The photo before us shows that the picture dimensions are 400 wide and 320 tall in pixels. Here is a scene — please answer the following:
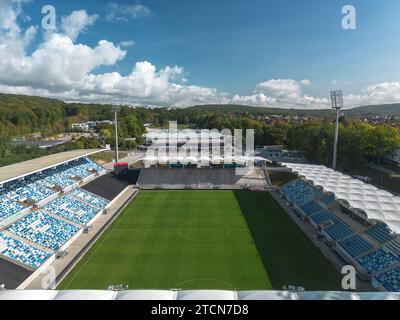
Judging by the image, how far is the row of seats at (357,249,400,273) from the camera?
62.0 feet

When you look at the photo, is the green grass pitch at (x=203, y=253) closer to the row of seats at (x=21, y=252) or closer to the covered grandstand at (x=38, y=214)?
the row of seats at (x=21, y=252)

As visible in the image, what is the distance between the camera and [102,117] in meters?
136

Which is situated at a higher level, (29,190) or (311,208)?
(29,190)

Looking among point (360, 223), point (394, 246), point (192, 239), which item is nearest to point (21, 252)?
point (192, 239)

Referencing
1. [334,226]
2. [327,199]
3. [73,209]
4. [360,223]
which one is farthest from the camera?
[327,199]

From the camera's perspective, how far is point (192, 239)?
84.6 ft

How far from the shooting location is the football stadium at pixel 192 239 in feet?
60.4

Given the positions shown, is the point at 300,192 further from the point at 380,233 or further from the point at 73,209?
the point at 73,209

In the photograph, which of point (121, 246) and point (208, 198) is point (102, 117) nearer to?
point (208, 198)

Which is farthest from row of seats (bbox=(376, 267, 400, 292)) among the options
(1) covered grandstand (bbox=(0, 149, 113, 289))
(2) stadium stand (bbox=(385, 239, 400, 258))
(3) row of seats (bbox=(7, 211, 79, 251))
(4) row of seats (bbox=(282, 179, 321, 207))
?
(3) row of seats (bbox=(7, 211, 79, 251))

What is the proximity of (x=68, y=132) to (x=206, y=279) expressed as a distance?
317 feet

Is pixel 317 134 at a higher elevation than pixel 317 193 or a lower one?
higher

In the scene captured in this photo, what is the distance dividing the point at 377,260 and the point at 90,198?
27596mm
